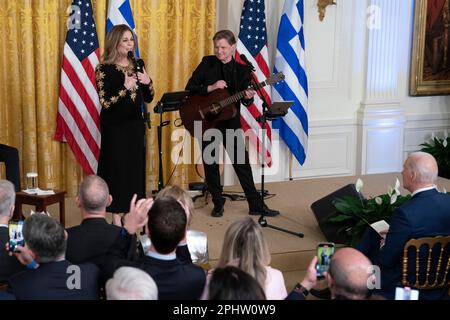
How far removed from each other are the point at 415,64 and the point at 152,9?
11.1ft

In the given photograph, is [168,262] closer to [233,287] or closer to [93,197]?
[233,287]

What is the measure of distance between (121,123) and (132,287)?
3.45 meters

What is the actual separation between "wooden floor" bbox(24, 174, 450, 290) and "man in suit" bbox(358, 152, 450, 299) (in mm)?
1552

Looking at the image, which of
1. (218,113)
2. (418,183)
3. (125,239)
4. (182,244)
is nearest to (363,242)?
(418,183)

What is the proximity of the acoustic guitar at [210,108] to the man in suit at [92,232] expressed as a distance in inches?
109

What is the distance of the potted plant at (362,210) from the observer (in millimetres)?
5621

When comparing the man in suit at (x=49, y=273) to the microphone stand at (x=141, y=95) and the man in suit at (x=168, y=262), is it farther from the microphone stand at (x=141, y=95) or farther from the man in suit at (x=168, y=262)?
the microphone stand at (x=141, y=95)

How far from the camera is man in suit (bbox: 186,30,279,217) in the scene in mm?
6562

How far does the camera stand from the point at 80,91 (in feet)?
24.9

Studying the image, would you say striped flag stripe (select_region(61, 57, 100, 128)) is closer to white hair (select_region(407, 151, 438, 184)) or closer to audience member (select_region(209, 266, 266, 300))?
white hair (select_region(407, 151, 438, 184))

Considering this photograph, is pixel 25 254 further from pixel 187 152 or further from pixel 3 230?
pixel 187 152

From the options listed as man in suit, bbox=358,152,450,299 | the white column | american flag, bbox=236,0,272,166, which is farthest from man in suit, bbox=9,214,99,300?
the white column

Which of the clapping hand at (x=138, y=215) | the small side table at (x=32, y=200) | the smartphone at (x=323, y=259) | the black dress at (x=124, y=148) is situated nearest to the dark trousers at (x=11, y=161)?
the small side table at (x=32, y=200)

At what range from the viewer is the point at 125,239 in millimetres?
3650
